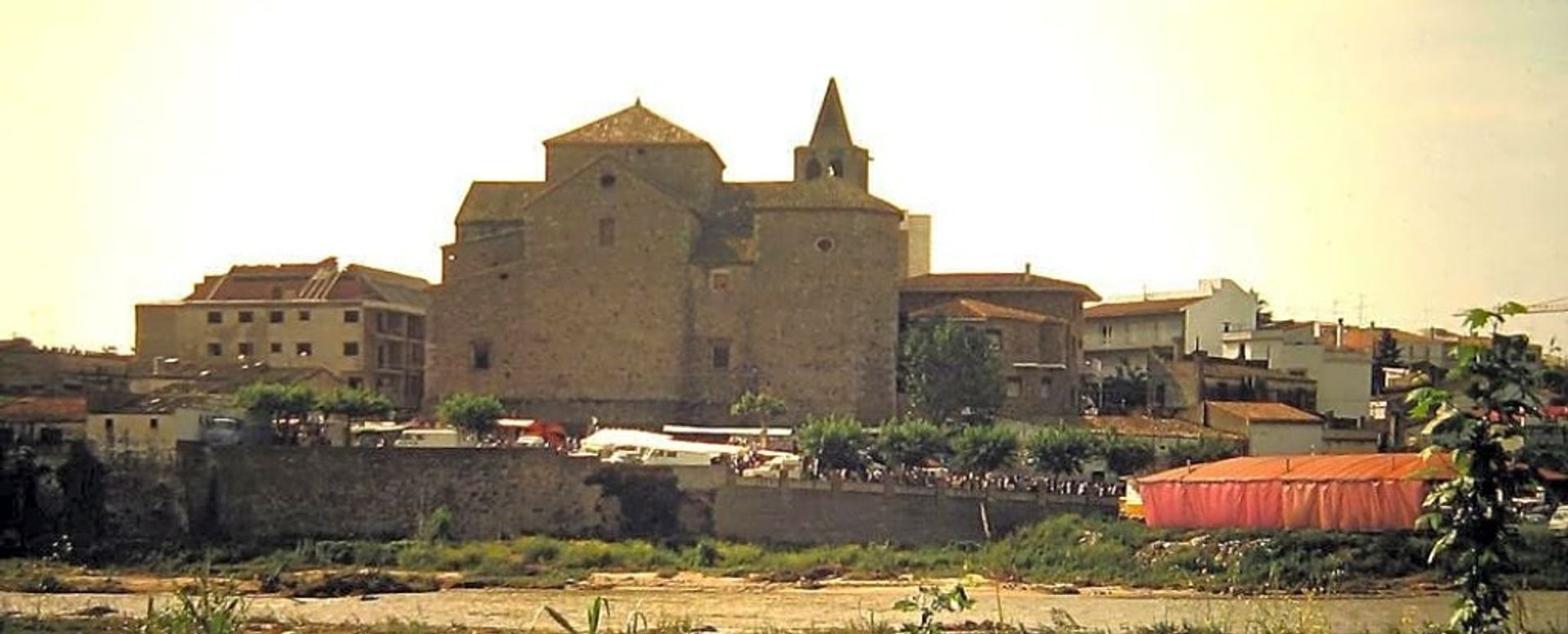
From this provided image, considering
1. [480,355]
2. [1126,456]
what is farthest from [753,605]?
[480,355]

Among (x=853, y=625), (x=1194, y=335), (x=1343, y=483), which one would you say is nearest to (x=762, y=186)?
(x=1194, y=335)

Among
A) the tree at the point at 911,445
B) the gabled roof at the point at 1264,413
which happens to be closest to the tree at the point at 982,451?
the tree at the point at 911,445

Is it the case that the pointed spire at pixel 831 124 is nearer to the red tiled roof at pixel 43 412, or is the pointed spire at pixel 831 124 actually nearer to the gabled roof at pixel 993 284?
the gabled roof at pixel 993 284

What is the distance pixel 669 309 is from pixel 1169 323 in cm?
1961

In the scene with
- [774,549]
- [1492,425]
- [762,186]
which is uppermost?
[762,186]

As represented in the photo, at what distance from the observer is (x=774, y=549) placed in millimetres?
45469

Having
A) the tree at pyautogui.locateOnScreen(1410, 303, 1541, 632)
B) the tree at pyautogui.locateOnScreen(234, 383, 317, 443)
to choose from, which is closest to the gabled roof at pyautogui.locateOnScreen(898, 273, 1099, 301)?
the tree at pyautogui.locateOnScreen(234, 383, 317, 443)

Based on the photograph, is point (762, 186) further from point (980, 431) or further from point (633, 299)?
point (980, 431)

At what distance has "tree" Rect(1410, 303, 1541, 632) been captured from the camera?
10.2 m

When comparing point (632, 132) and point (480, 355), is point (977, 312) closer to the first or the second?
point (632, 132)

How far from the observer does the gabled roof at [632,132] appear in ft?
190

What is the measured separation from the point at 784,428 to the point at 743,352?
2.49 metres

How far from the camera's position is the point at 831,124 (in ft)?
210

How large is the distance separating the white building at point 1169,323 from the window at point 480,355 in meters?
19.8
